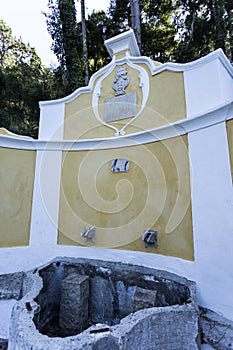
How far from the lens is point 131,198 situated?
13.8 feet

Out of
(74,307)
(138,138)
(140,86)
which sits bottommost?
(74,307)

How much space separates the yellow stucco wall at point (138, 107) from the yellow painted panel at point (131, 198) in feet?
1.52

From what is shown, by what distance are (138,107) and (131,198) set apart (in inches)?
75.9

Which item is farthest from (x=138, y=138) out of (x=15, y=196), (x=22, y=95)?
(x=22, y=95)

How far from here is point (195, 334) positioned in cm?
239

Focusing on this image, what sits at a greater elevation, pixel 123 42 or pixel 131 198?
pixel 123 42

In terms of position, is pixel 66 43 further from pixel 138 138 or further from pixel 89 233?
pixel 89 233

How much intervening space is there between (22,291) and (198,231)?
3333 mm

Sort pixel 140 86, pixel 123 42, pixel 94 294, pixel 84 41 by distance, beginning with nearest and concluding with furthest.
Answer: pixel 94 294, pixel 140 86, pixel 123 42, pixel 84 41

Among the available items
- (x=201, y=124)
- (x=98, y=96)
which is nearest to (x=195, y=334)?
(x=201, y=124)

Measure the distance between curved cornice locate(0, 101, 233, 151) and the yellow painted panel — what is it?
0.12 metres

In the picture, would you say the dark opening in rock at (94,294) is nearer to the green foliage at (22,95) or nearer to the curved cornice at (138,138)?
the curved cornice at (138,138)

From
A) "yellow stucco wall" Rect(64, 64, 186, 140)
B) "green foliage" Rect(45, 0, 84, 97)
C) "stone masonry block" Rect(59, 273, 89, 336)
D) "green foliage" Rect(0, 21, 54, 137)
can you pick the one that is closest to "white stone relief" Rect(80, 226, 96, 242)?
"stone masonry block" Rect(59, 273, 89, 336)

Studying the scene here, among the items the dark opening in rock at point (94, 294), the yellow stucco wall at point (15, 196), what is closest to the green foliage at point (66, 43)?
the yellow stucco wall at point (15, 196)
